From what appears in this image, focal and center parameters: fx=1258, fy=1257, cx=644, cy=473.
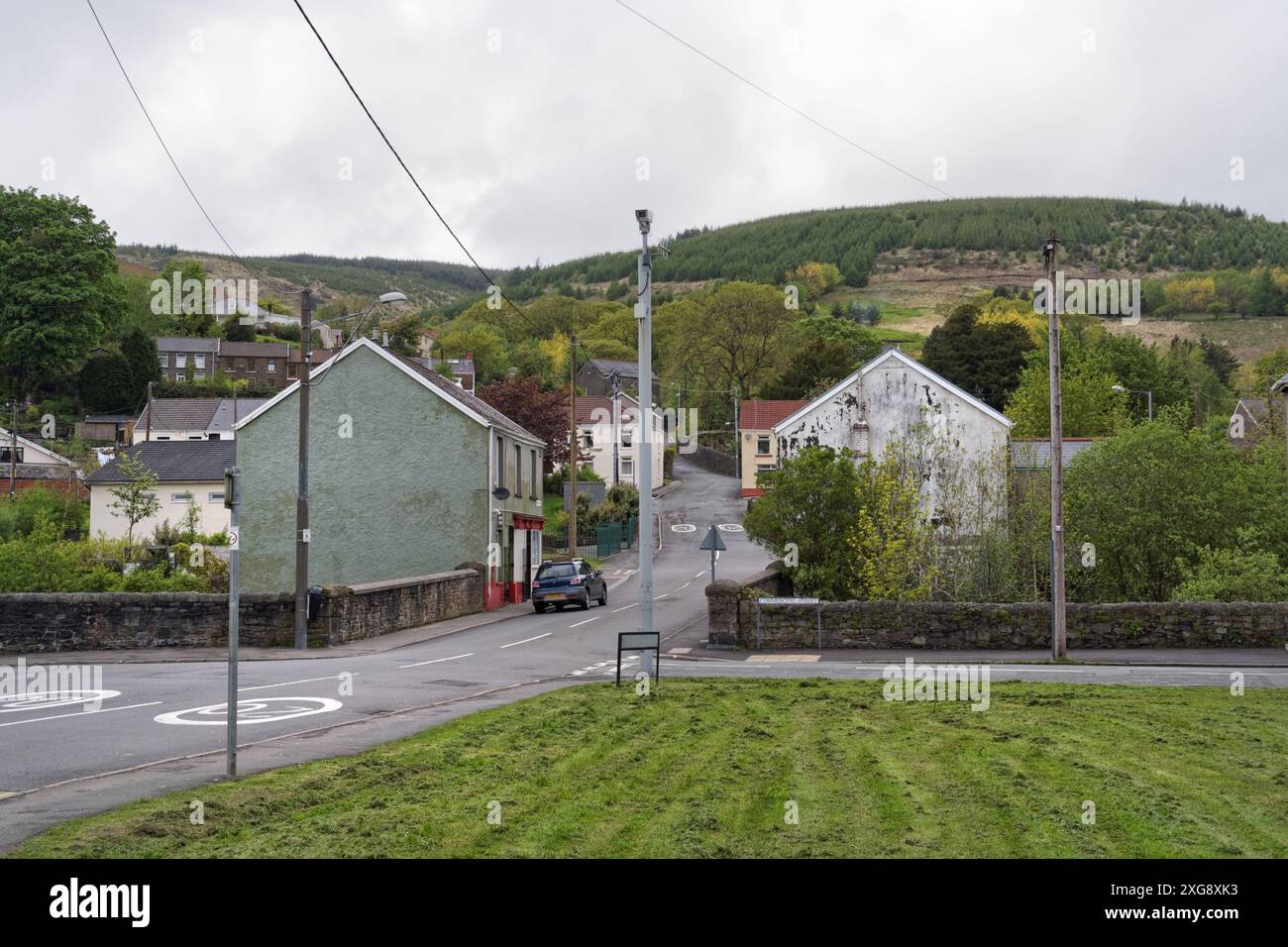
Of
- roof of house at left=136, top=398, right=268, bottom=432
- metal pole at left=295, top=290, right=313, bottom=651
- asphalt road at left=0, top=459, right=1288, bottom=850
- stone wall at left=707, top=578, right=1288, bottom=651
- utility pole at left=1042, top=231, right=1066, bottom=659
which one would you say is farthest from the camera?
roof of house at left=136, top=398, right=268, bottom=432

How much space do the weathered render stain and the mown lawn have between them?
28617 mm

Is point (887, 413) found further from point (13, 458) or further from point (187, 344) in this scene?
point (187, 344)

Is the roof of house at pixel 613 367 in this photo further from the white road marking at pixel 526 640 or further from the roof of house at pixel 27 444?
the white road marking at pixel 526 640

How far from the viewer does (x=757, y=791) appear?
34.8 ft

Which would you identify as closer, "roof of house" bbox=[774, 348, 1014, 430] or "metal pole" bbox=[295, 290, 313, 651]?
"metal pole" bbox=[295, 290, 313, 651]

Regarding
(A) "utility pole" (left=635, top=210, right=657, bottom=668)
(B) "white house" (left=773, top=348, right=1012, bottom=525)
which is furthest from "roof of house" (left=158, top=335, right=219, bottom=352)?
(A) "utility pole" (left=635, top=210, right=657, bottom=668)

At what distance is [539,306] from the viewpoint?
167 meters

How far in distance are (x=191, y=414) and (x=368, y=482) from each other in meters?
62.8

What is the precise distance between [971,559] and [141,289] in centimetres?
13479

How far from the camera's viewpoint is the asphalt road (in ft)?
38.3

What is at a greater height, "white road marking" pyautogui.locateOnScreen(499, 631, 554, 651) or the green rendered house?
the green rendered house

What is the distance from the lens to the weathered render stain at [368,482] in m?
44.0

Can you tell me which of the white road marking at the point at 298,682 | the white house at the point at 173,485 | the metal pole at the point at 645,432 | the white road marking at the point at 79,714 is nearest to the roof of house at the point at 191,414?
the white house at the point at 173,485

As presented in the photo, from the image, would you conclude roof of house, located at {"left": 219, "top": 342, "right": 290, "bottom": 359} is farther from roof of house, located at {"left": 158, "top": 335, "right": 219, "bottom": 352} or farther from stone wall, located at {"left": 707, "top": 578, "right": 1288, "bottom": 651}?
stone wall, located at {"left": 707, "top": 578, "right": 1288, "bottom": 651}
